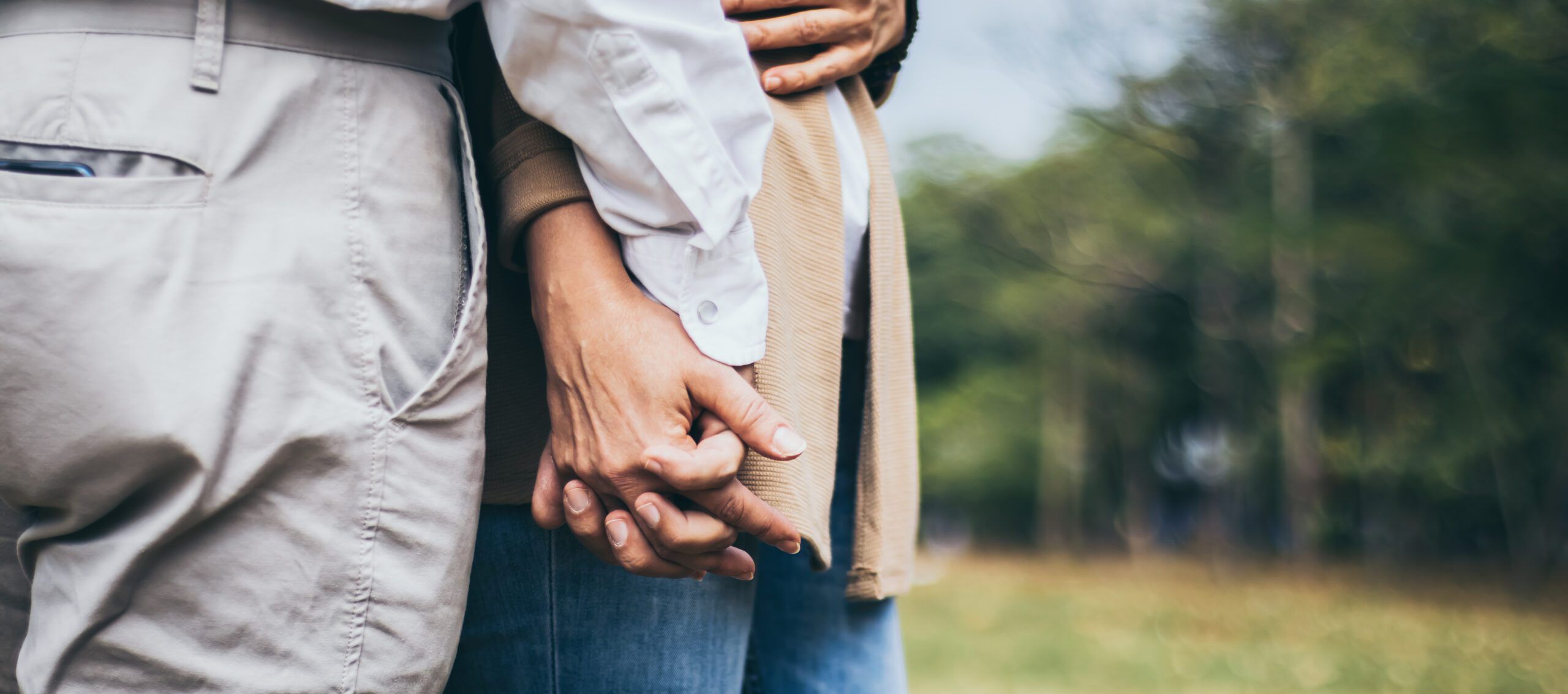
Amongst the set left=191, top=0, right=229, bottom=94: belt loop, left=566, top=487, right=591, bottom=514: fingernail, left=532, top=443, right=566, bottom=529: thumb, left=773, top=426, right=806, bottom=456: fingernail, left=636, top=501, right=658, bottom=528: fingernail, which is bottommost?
left=532, top=443, right=566, bottom=529: thumb

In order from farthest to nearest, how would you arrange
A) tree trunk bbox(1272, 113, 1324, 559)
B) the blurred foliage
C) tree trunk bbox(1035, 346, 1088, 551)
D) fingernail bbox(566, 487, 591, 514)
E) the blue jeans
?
tree trunk bbox(1035, 346, 1088, 551)
tree trunk bbox(1272, 113, 1324, 559)
the blurred foliage
the blue jeans
fingernail bbox(566, 487, 591, 514)

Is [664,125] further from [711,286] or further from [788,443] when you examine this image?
[788,443]

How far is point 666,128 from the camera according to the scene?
0.90 m

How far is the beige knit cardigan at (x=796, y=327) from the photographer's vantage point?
1011mm

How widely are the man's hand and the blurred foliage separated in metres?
11.8

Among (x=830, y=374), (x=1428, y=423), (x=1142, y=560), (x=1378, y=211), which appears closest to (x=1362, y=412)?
(x=1428, y=423)

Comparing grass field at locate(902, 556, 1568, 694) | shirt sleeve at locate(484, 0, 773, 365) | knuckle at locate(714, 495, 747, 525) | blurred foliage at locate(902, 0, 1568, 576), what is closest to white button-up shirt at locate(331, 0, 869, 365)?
shirt sleeve at locate(484, 0, 773, 365)

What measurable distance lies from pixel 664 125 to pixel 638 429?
0.24 metres

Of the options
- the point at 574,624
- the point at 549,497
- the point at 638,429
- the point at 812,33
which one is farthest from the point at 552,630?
the point at 812,33

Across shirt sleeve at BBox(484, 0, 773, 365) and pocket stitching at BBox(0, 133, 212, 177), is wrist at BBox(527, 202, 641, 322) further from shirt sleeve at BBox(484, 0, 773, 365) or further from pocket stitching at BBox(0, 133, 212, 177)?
pocket stitching at BBox(0, 133, 212, 177)

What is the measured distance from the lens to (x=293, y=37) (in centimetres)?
85

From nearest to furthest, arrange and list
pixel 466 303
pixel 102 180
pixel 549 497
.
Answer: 1. pixel 102 180
2. pixel 466 303
3. pixel 549 497

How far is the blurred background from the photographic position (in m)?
10.3

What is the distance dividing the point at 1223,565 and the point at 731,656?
708 inches
